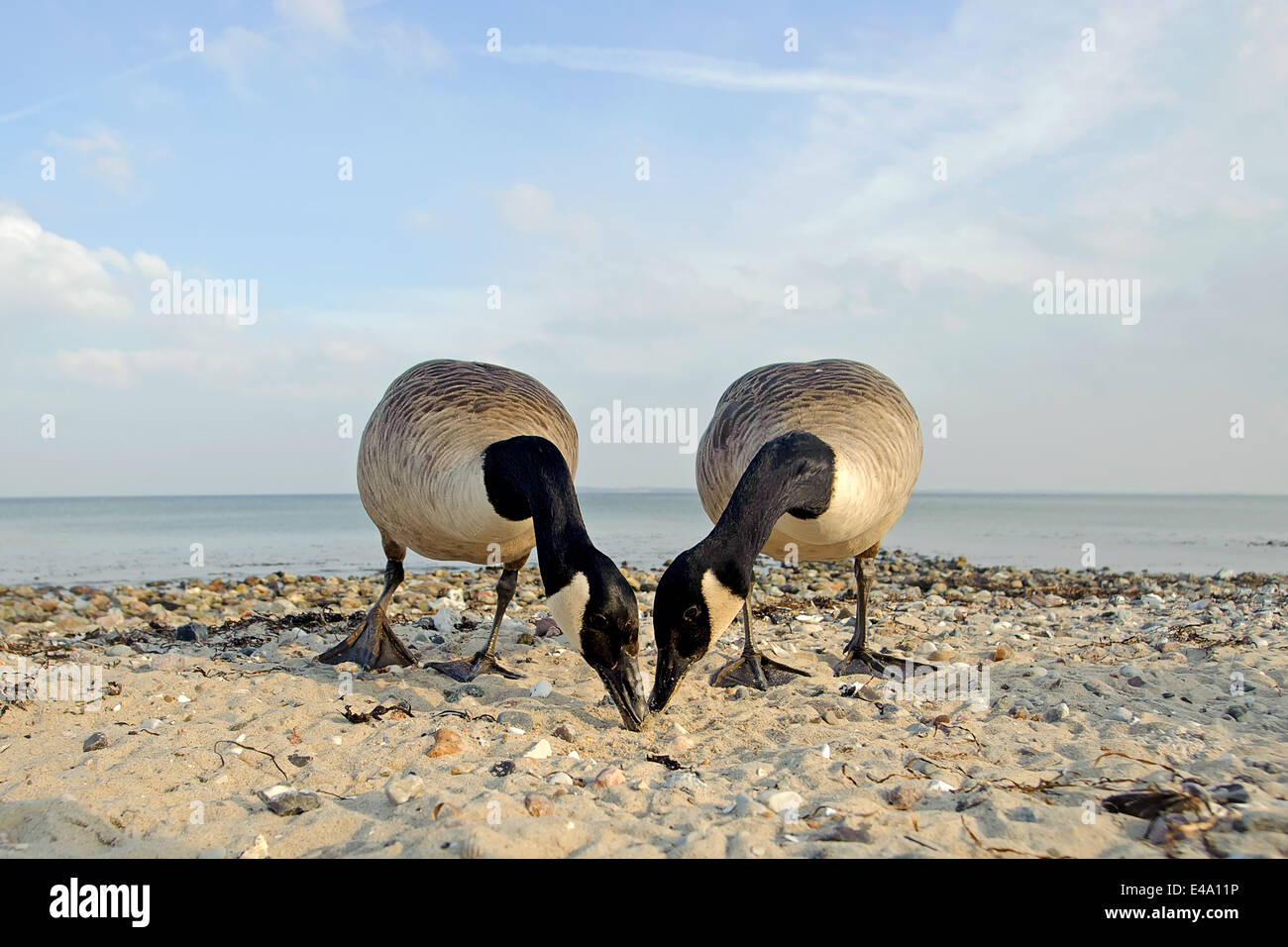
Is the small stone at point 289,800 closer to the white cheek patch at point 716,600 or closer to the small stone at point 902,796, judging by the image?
the white cheek patch at point 716,600

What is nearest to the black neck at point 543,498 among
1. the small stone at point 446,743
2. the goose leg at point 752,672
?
the small stone at point 446,743

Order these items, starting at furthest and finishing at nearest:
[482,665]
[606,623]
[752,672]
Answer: [482,665]
[752,672]
[606,623]

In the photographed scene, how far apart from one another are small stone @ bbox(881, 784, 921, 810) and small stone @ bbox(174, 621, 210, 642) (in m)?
7.30

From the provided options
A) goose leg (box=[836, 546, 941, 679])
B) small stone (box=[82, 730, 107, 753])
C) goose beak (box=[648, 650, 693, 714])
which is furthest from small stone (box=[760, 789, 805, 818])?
small stone (box=[82, 730, 107, 753])

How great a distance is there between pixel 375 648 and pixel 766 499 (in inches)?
146

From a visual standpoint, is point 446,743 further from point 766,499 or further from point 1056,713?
point 1056,713

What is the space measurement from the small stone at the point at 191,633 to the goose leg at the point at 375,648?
6.65 feet

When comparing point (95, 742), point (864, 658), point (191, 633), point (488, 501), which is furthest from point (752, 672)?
point (191, 633)

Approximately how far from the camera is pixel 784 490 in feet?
17.9

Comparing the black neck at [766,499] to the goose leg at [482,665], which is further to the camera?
the goose leg at [482,665]

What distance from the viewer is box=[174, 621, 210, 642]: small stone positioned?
8.44 meters

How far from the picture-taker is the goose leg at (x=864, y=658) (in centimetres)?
688
